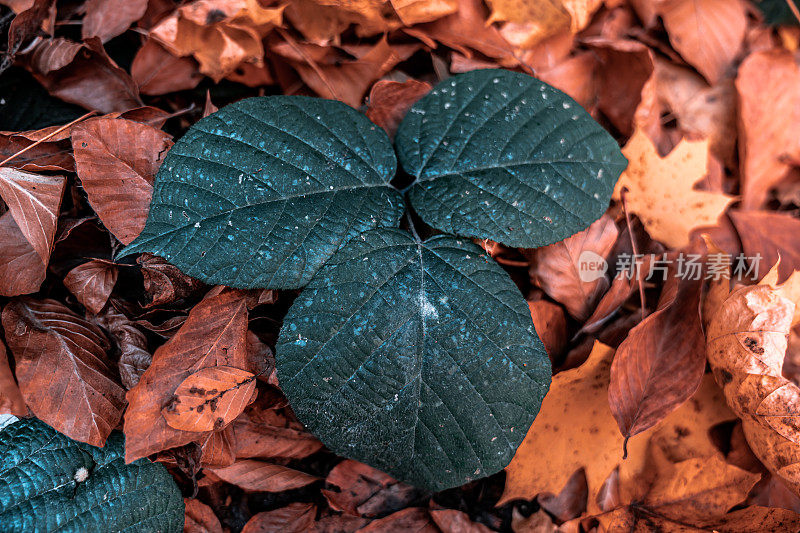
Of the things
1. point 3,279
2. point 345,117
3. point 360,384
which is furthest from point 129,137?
point 360,384

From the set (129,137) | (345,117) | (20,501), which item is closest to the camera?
(20,501)

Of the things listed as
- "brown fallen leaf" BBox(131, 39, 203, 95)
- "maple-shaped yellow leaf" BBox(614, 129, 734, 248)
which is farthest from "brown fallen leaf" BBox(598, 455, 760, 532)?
"brown fallen leaf" BBox(131, 39, 203, 95)

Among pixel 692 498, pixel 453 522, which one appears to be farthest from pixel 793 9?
pixel 453 522

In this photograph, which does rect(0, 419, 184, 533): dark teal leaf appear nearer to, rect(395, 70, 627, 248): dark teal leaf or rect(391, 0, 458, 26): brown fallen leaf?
rect(395, 70, 627, 248): dark teal leaf

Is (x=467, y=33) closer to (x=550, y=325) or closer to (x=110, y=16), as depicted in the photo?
(x=550, y=325)

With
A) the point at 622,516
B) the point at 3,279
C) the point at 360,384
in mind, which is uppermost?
the point at 3,279

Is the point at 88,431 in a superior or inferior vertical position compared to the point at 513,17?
inferior

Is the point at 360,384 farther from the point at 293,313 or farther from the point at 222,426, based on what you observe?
the point at 222,426
